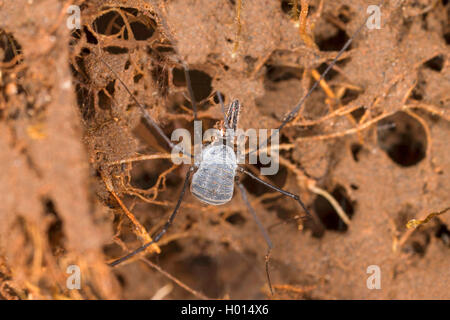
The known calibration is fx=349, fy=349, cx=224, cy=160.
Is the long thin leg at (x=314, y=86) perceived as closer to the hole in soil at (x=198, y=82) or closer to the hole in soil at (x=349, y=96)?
the hole in soil at (x=349, y=96)

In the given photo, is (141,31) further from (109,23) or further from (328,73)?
(328,73)

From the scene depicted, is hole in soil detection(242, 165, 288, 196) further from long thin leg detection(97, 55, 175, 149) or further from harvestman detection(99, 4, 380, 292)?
long thin leg detection(97, 55, 175, 149)

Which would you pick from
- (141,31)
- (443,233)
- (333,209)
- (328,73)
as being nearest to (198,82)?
(141,31)

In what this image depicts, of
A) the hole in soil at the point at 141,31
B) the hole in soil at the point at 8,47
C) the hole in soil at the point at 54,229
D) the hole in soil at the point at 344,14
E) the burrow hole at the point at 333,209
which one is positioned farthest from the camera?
the burrow hole at the point at 333,209

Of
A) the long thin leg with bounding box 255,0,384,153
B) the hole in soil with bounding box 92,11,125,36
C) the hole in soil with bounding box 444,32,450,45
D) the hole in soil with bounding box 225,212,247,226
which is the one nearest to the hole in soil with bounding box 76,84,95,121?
the hole in soil with bounding box 92,11,125,36

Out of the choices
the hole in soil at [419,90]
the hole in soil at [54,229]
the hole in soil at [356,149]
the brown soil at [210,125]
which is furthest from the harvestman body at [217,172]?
the hole in soil at [419,90]
